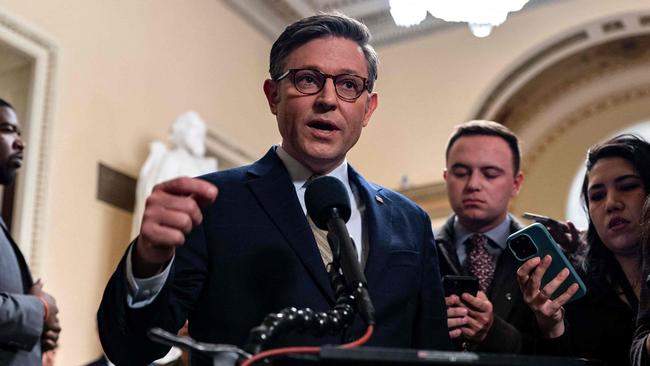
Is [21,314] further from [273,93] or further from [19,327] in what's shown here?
[273,93]

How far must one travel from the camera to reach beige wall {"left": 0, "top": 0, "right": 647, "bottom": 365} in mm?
6285

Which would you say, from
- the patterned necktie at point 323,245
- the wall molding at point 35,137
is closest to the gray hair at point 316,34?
the patterned necktie at point 323,245

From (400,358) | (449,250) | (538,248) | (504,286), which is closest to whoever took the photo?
(400,358)

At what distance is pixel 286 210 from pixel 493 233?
5.28 feet

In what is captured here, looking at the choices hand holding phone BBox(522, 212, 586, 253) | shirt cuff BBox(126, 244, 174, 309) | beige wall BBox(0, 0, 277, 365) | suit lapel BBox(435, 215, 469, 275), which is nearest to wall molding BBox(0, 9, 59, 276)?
beige wall BBox(0, 0, 277, 365)

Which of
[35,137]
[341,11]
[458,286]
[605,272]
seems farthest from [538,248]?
[341,11]

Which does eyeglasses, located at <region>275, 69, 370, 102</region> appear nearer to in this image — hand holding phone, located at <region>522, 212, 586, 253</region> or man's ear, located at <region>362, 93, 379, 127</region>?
man's ear, located at <region>362, 93, 379, 127</region>

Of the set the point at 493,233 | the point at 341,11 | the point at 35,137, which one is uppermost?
the point at 341,11

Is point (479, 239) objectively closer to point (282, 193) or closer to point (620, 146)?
point (620, 146)

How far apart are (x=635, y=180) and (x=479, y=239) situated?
79 centimetres

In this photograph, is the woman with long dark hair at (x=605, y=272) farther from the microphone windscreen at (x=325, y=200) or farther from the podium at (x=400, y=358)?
the podium at (x=400, y=358)

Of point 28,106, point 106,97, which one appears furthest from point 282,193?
point 106,97

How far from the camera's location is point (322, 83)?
2.15m

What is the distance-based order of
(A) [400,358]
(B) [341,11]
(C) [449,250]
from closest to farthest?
(A) [400,358]
(C) [449,250]
(B) [341,11]
